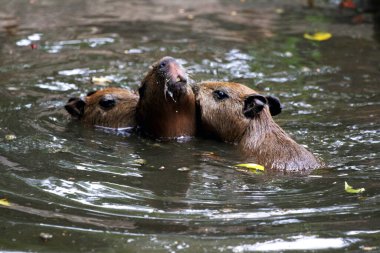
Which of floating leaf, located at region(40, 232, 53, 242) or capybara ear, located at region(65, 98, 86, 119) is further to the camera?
capybara ear, located at region(65, 98, 86, 119)

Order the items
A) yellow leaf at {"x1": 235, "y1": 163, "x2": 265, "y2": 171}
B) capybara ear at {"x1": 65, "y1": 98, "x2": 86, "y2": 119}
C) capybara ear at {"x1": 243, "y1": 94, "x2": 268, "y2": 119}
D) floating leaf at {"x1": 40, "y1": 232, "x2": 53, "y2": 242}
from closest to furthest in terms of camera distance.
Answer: floating leaf at {"x1": 40, "y1": 232, "x2": 53, "y2": 242} < yellow leaf at {"x1": 235, "y1": 163, "x2": 265, "y2": 171} < capybara ear at {"x1": 243, "y1": 94, "x2": 268, "y2": 119} < capybara ear at {"x1": 65, "y1": 98, "x2": 86, "y2": 119}

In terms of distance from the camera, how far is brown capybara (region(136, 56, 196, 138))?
742 centimetres

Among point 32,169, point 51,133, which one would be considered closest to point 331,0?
point 51,133

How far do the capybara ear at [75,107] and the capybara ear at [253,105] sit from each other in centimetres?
202

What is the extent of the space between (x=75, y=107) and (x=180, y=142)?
1.49m

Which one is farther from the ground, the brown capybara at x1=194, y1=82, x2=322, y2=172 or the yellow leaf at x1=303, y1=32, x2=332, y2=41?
the yellow leaf at x1=303, y1=32, x2=332, y2=41

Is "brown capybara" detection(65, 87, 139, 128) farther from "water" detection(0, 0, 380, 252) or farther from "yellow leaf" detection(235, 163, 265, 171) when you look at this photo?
"yellow leaf" detection(235, 163, 265, 171)

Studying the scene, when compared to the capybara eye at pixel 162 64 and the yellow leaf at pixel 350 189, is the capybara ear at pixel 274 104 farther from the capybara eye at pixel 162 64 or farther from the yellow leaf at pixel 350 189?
the yellow leaf at pixel 350 189

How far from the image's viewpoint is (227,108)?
25.1ft

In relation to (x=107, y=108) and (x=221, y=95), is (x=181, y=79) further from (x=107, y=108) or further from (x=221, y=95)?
(x=107, y=108)

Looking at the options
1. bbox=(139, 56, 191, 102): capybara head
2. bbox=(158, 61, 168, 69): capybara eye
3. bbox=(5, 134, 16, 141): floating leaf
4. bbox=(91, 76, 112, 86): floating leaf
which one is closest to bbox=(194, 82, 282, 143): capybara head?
bbox=(139, 56, 191, 102): capybara head

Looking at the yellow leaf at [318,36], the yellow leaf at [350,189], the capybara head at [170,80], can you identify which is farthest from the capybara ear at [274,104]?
the yellow leaf at [318,36]

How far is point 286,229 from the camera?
4.92m

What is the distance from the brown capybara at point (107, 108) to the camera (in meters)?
8.22
